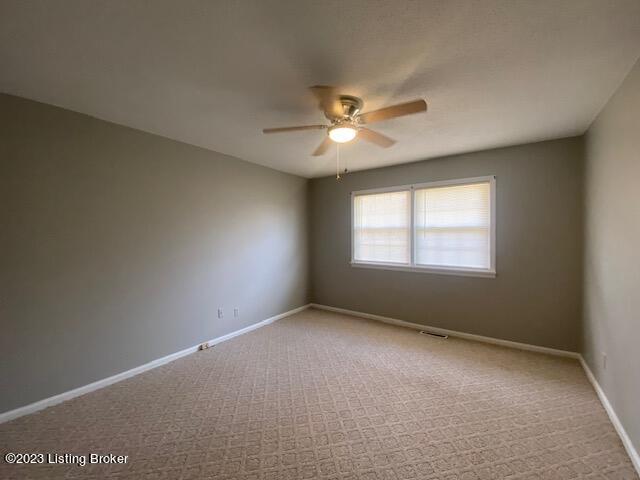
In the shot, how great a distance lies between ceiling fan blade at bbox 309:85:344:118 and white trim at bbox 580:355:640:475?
297 centimetres

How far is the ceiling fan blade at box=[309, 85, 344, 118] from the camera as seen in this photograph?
75.7 inches

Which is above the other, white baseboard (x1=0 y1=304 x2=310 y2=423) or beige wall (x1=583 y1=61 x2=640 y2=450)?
beige wall (x1=583 y1=61 x2=640 y2=450)

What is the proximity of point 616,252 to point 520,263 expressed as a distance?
1.30m

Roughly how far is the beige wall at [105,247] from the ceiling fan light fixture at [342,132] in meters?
2.01

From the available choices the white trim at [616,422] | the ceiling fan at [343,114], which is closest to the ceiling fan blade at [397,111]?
the ceiling fan at [343,114]

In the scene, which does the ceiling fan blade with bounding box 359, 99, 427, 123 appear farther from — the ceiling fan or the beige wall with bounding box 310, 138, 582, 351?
the beige wall with bounding box 310, 138, 582, 351

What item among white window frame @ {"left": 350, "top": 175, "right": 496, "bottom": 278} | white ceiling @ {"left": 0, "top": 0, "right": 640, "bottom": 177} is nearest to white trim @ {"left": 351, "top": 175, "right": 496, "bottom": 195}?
white window frame @ {"left": 350, "top": 175, "right": 496, "bottom": 278}

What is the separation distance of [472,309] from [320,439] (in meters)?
2.71

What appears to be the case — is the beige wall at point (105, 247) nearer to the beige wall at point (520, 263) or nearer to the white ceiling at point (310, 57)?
the white ceiling at point (310, 57)

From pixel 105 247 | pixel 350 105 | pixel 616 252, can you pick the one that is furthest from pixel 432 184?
pixel 105 247

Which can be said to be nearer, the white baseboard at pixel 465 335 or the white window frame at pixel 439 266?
the white baseboard at pixel 465 335

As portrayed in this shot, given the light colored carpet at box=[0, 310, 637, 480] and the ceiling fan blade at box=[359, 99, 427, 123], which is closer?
the light colored carpet at box=[0, 310, 637, 480]

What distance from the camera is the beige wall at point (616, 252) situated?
5.65 ft

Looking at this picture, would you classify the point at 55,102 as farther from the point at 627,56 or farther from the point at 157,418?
the point at 627,56
